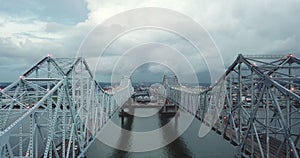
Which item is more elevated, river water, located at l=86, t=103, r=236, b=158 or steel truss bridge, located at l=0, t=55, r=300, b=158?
steel truss bridge, located at l=0, t=55, r=300, b=158

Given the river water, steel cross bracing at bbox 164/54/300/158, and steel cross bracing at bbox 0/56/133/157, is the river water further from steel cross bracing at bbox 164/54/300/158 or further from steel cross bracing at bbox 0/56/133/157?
steel cross bracing at bbox 0/56/133/157

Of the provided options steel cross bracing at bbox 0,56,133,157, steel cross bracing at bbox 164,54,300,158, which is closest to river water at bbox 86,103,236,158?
steel cross bracing at bbox 164,54,300,158

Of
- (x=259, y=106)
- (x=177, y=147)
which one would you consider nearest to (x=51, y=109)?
(x=259, y=106)

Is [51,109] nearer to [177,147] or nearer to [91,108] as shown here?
[91,108]

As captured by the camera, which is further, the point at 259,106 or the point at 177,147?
the point at 177,147

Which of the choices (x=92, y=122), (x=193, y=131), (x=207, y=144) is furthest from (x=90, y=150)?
(x=193, y=131)

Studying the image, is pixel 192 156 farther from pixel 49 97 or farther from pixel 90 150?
pixel 49 97

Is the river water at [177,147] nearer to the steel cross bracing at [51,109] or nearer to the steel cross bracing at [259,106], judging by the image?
the steel cross bracing at [259,106]

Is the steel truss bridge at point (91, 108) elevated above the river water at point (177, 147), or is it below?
above

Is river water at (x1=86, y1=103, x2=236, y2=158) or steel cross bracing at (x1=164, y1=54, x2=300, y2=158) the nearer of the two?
steel cross bracing at (x1=164, y1=54, x2=300, y2=158)

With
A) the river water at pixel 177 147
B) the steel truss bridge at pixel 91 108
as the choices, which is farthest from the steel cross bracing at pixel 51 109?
the river water at pixel 177 147

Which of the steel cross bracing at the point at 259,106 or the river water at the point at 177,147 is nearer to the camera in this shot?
the steel cross bracing at the point at 259,106
